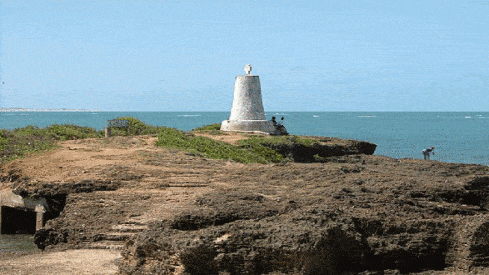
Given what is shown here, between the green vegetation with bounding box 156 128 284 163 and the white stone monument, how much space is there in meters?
4.25

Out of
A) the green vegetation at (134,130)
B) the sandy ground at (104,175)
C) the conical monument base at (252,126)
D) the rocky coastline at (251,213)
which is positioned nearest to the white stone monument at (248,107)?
the conical monument base at (252,126)

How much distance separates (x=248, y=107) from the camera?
26.1 m

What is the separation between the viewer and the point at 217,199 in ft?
33.1

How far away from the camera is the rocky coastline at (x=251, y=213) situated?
7.53 metres

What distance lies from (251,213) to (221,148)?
10235 millimetres

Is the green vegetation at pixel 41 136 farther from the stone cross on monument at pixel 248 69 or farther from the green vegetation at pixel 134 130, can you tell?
the stone cross on monument at pixel 248 69

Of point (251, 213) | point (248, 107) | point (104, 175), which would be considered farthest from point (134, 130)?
point (251, 213)

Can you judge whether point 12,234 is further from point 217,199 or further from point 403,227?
point 403,227

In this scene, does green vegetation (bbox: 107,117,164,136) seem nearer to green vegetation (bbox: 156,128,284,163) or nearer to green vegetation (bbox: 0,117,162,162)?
green vegetation (bbox: 0,117,162,162)

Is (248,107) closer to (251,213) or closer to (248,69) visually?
(248,69)

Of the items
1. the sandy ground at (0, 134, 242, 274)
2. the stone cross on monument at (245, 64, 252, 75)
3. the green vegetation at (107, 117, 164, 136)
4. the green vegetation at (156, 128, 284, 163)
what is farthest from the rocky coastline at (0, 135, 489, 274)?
the stone cross on monument at (245, 64, 252, 75)

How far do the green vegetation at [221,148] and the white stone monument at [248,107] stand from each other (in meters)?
4.25

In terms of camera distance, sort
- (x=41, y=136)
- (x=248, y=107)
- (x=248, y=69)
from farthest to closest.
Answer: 1. (x=248, y=69)
2. (x=248, y=107)
3. (x=41, y=136)

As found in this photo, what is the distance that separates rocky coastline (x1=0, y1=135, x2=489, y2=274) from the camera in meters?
7.53
